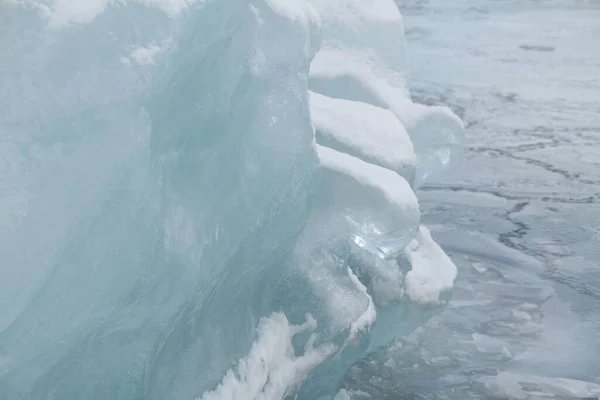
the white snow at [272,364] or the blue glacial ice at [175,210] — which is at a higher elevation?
the blue glacial ice at [175,210]

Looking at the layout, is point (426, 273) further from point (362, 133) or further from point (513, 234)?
point (513, 234)

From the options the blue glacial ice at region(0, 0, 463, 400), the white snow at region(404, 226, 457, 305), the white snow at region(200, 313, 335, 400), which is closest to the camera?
the blue glacial ice at region(0, 0, 463, 400)

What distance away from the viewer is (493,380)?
9.47 ft

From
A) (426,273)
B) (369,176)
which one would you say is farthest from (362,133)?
(426,273)

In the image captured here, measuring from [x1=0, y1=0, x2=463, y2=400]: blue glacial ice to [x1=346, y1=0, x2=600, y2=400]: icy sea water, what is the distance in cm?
46

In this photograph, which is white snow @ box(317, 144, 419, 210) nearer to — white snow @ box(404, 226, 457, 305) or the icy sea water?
white snow @ box(404, 226, 457, 305)

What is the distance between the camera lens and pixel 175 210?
6.41 feet

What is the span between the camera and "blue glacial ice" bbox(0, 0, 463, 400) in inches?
68.1

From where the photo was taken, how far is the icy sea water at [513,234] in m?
2.92

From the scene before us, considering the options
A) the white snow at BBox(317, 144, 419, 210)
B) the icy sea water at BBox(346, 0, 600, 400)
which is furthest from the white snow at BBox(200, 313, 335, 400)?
the white snow at BBox(317, 144, 419, 210)

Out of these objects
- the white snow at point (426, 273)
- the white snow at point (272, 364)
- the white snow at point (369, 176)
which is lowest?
the white snow at point (426, 273)

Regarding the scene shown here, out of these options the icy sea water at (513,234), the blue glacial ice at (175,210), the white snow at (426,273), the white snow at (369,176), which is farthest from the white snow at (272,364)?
the white snow at (426,273)

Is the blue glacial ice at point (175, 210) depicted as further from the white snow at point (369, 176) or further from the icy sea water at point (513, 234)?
the icy sea water at point (513, 234)

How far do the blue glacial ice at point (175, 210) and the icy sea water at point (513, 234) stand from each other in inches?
18.0
